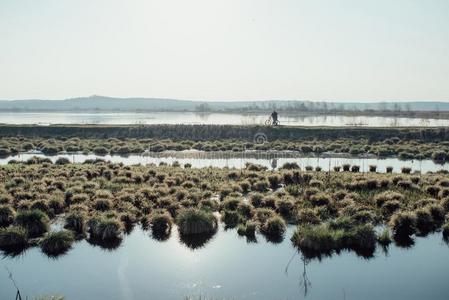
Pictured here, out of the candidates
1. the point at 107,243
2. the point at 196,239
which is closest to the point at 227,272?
the point at 196,239

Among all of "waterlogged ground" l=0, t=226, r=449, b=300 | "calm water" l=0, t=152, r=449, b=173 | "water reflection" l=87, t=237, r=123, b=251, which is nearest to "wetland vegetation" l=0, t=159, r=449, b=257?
"water reflection" l=87, t=237, r=123, b=251

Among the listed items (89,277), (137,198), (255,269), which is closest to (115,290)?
(89,277)

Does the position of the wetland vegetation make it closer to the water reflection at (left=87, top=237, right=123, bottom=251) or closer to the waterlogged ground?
the water reflection at (left=87, top=237, right=123, bottom=251)

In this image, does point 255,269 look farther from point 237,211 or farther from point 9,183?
point 9,183

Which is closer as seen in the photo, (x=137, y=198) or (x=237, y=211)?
(x=237, y=211)

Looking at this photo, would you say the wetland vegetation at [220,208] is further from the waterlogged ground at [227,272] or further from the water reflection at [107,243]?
the waterlogged ground at [227,272]

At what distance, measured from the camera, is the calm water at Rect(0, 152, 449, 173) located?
42.7 meters

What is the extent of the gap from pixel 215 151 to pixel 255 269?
127 feet

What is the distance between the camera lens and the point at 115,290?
1499 centimetres

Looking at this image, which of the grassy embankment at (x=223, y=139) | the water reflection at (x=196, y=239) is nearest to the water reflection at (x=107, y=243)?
the water reflection at (x=196, y=239)

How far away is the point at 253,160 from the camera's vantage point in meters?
47.3

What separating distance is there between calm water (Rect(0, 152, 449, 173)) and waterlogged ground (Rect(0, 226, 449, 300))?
22439mm

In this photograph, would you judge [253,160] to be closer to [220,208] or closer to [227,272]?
[220,208]

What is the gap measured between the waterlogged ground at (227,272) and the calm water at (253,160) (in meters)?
22.4
